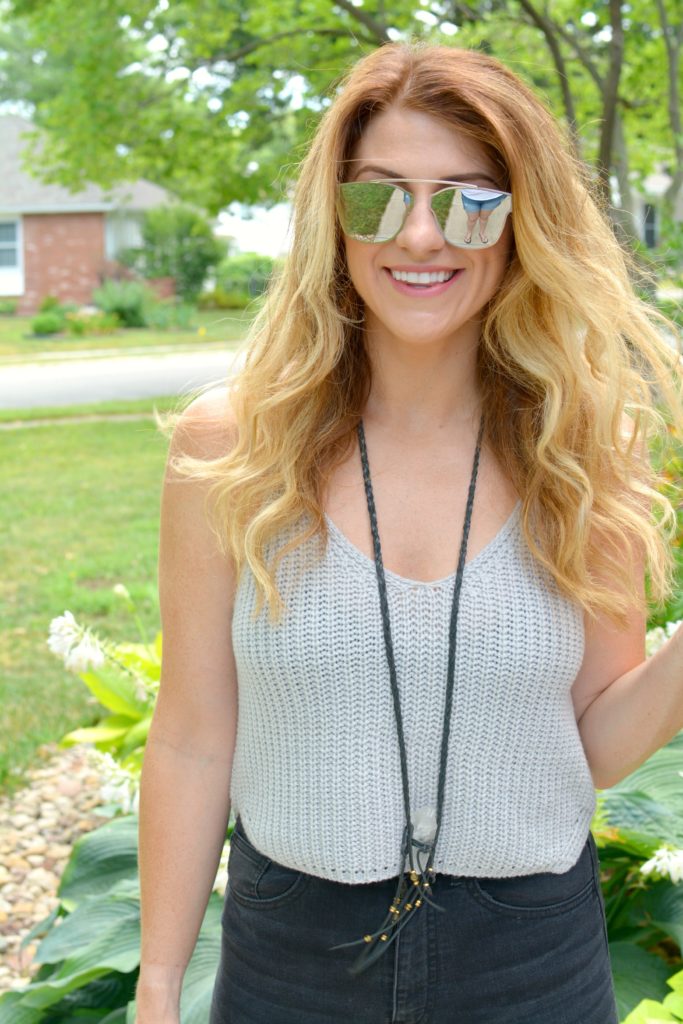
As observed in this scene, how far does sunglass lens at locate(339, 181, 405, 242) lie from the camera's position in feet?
5.33

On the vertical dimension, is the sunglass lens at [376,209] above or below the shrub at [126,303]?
above

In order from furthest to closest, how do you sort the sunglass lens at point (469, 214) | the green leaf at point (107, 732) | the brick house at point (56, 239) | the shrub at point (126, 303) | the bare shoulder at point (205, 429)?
the brick house at point (56, 239), the shrub at point (126, 303), the green leaf at point (107, 732), the bare shoulder at point (205, 429), the sunglass lens at point (469, 214)

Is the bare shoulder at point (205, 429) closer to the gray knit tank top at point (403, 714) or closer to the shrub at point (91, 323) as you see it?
the gray knit tank top at point (403, 714)

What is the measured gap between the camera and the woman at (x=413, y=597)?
156cm

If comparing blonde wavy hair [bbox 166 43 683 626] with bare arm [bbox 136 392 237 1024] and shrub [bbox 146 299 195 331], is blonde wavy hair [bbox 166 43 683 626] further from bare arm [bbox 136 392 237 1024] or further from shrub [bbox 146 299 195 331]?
shrub [bbox 146 299 195 331]

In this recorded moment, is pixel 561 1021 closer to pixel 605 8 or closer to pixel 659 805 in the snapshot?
pixel 659 805

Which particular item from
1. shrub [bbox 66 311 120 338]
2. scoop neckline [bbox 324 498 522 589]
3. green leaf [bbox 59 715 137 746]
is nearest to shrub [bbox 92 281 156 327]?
shrub [bbox 66 311 120 338]

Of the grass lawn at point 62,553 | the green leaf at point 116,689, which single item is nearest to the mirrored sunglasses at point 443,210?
the grass lawn at point 62,553

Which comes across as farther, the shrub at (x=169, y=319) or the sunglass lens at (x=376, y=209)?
the shrub at (x=169, y=319)

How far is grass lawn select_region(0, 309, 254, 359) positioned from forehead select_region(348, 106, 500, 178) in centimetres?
1974

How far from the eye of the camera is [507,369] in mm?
1783

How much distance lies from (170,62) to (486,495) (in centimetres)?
1006

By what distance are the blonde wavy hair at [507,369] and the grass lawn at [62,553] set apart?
4.18ft

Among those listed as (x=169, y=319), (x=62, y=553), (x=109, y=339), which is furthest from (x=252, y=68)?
(x=169, y=319)
